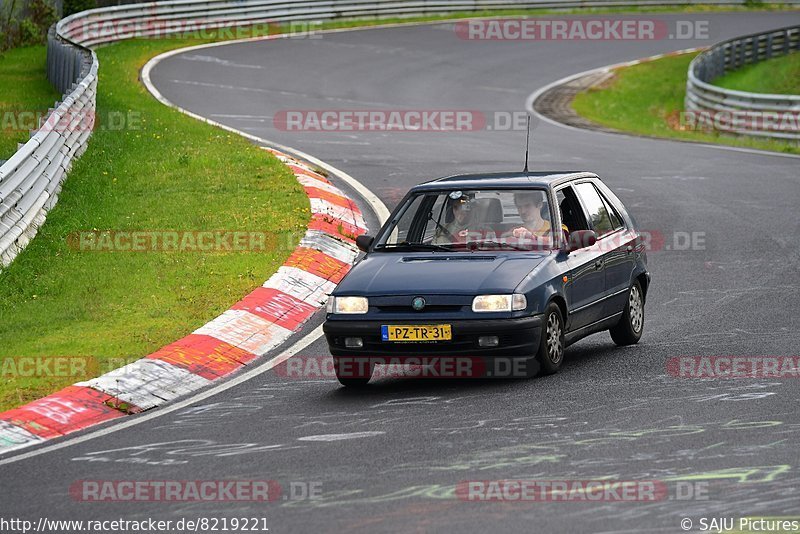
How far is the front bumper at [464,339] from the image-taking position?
966 centimetres

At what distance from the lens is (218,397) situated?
9.88m

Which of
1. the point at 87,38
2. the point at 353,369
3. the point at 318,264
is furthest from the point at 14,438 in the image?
the point at 87,38

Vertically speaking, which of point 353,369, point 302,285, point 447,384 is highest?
point 353,369

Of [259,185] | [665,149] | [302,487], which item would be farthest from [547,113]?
[302,487]

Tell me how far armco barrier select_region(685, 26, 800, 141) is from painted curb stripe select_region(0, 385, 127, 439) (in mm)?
20701

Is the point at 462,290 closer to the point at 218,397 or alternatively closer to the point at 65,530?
the point at 218,397

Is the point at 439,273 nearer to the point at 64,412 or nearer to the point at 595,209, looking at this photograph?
the point at 595,209

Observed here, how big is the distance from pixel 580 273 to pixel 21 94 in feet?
60.0

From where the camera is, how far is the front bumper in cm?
966

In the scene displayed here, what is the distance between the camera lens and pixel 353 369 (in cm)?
1006

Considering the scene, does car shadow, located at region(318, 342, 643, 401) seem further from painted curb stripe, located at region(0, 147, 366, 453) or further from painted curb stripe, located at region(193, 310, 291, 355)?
painted curb stripe, located at region(193, 310, 291, 355)

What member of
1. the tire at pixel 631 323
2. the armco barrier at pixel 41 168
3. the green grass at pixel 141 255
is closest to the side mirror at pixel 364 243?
the green grass at pixel 141 255

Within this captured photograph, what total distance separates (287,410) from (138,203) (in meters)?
7.77

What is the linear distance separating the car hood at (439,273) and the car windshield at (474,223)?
20 cm
